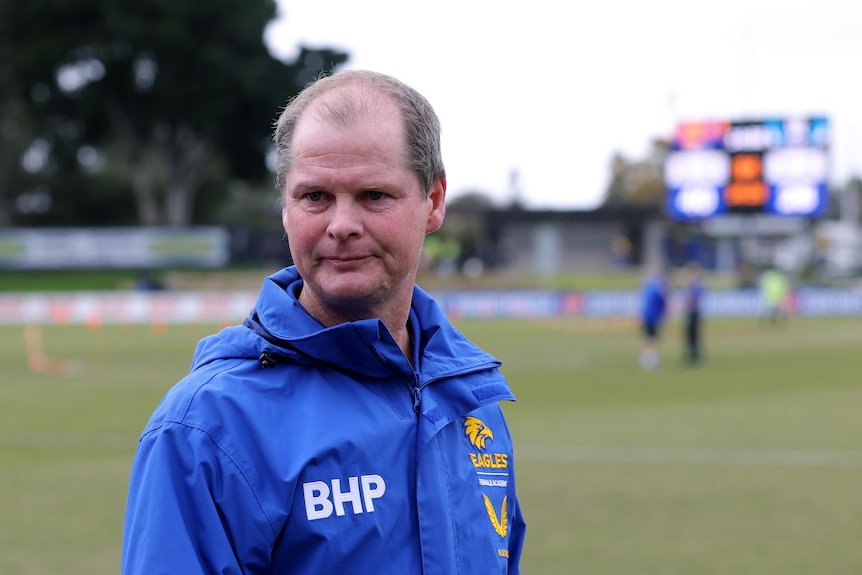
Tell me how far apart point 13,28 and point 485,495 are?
5716 centimetres

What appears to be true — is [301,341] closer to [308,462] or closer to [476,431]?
[308,462]

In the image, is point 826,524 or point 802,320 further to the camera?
point 802,320

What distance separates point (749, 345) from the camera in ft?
81.9

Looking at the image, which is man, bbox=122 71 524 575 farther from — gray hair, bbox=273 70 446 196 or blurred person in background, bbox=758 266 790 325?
blurred person in background, bbox=758 266 790 325

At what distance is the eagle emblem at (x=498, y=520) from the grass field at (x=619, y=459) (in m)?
4.72

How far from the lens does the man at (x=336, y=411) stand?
1.84 meters

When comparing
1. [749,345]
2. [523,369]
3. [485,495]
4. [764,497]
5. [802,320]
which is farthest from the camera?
[802,320]

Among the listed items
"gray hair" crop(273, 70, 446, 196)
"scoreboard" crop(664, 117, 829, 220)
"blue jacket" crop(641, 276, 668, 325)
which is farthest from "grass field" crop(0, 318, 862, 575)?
"scoreboard" crop(664, 117, 829, 220)

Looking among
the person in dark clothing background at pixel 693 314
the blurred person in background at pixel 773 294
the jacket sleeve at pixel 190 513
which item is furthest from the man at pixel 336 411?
the blurred person in background at pixel 773 294

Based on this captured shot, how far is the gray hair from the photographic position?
6.77 feet

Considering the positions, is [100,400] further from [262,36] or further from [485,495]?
[262,36]

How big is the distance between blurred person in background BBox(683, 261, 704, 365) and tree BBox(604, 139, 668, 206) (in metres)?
64.6

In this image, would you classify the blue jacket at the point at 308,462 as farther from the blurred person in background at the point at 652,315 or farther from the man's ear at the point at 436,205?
the blurred person in background at the point at 652,315

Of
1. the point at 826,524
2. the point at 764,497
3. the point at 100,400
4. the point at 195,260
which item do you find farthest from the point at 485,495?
the point at 195,260
